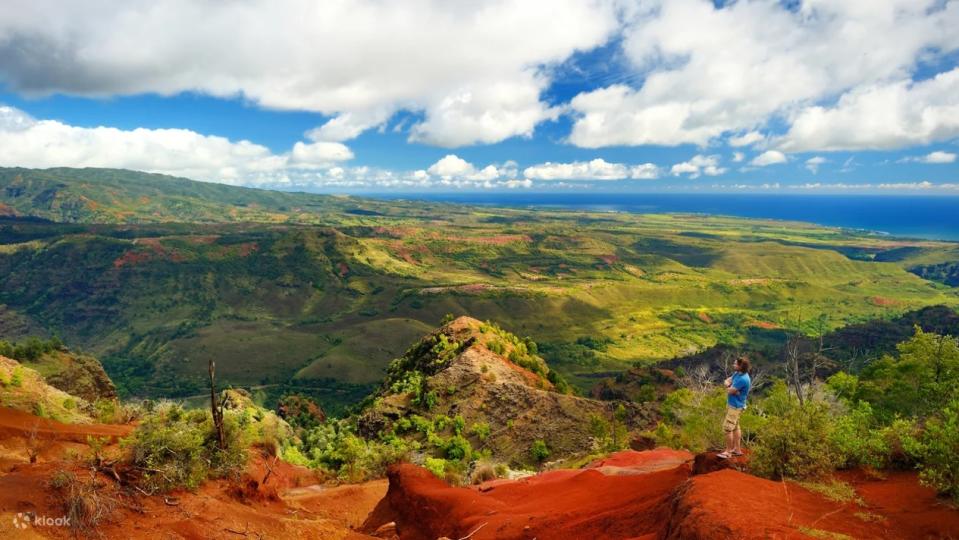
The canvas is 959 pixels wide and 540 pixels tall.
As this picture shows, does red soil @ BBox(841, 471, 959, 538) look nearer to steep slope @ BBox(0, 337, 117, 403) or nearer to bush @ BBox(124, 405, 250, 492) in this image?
bush @ BBox(124, 405, 250, 492)

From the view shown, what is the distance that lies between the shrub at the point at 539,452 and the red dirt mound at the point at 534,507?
14351 millimetres

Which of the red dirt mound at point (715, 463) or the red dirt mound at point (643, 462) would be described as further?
the red dirt mound at point (643, 462)

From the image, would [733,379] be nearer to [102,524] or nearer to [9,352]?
[102,524]

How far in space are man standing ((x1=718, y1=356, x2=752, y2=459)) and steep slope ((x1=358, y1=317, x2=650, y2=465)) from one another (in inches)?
833

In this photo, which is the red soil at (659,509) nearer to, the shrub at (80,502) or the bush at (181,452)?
the bush at (181,452)

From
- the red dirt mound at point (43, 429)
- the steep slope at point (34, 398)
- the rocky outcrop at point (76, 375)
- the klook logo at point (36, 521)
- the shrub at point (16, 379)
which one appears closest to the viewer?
the klook logo at point (36, 521)

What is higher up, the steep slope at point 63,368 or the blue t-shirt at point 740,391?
the blue t-shirt at point 740,391

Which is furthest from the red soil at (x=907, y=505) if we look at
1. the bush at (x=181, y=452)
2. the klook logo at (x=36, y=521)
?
the bush at (x=181, y=452)

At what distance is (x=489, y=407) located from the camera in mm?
37031

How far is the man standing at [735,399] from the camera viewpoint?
12750mm

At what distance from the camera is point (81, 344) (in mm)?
153500

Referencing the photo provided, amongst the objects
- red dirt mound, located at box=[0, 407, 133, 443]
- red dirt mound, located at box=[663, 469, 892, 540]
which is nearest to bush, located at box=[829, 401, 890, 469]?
red dirt mound, located at box=[663, 469, 892, 540]

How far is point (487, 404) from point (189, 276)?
625ft

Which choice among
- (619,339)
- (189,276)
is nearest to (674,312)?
(619,339)
